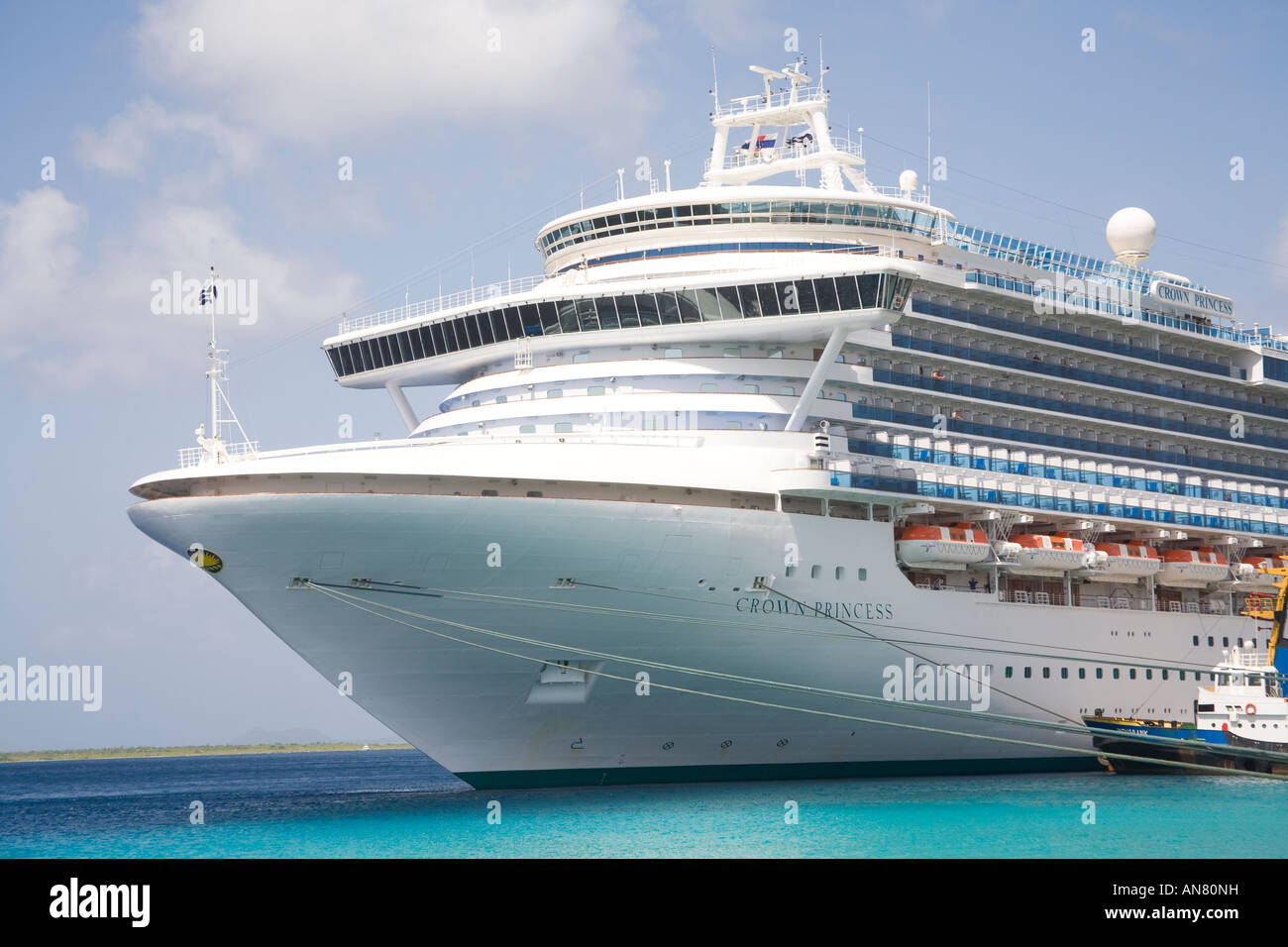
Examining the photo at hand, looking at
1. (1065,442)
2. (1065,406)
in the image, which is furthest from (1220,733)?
(1065,406)

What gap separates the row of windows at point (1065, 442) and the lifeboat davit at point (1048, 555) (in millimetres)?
2585

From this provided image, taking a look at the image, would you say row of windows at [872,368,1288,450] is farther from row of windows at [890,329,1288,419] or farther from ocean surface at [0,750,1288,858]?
ocean surface at [0,750,1288,858]

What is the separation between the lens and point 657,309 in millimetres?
28812

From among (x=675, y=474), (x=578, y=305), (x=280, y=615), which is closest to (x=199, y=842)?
(x=280, y=615)

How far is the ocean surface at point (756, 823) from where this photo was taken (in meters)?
21.3

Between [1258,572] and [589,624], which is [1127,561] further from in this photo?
[589,624]

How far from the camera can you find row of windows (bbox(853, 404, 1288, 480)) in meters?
31.4

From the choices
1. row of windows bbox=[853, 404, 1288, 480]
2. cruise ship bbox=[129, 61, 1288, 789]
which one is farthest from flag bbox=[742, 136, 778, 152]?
row of windows bbox=[853, 404, 1288, 480]

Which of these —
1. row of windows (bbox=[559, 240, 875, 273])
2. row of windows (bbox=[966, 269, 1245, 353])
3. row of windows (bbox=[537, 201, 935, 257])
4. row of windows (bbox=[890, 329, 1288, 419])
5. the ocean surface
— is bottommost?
the ocean surface

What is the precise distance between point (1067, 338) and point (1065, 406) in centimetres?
181

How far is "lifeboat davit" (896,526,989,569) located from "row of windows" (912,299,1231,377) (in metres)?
5.38

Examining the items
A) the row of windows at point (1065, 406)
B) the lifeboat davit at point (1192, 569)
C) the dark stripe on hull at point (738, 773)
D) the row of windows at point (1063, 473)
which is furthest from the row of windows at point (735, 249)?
the lifeboat davit at point (1192, 569)

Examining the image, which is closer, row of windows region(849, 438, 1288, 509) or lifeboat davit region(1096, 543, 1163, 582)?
row of windows region(849, 438, 1288, 509)

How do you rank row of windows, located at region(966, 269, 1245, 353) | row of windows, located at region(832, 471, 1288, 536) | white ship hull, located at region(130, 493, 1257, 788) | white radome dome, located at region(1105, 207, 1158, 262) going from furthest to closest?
white radome dome, located at region(1105, 207, 1158, 262) < row of windows, located at region(966, 269, 1245, 353) < row of windows, located at region(832, 471, 1288, 536) < white ship hull, located at region(130, 493, 1257, 788)
